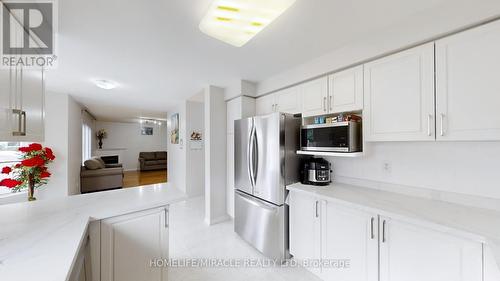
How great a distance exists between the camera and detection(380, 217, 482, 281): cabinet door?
3.66 feet

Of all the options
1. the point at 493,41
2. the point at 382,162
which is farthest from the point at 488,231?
the point at 493,41

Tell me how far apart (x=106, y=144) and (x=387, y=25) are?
9969 millimetres

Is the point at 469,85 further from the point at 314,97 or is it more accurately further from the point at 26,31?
the point at 26,31

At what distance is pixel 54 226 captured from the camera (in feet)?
3.46

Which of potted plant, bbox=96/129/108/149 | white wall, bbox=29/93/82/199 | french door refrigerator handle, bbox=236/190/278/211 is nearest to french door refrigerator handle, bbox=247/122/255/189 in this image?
french door refrigerator handle, bbox=236/190/278/211

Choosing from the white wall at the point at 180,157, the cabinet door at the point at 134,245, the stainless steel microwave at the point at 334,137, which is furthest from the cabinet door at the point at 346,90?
the white wall at the point at 180,157

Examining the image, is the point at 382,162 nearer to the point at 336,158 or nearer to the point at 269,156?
the point at 336,158

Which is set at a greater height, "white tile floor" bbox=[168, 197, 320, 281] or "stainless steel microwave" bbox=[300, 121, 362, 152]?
"stainless steel microwave" bbox=[300, 121, 362, 152]

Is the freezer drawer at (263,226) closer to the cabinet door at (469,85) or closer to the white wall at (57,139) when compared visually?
the cabinet door at (469,85)

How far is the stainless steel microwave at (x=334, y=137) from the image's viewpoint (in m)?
1.82

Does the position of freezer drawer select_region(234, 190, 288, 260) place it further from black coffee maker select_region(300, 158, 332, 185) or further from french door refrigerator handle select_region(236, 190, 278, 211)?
black coffee maker select_region(300, 158, 332, 185)

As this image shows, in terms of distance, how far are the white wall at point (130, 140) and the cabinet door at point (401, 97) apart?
9.61 m

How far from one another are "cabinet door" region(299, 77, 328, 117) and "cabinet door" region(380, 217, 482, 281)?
122cm

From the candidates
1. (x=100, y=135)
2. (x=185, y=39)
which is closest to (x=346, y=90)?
(x=185, y=39)
